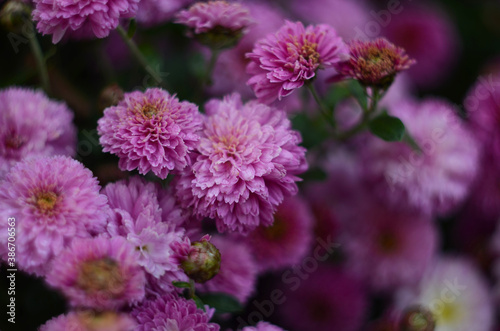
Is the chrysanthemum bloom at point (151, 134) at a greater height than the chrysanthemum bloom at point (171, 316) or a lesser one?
greater

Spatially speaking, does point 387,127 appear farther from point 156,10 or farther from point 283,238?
point 156,10

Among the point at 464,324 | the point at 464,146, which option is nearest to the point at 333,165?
the point at 464,146

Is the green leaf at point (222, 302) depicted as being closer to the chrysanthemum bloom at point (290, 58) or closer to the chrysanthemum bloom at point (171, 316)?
the chrysanthemum bloom at point (171, 316)

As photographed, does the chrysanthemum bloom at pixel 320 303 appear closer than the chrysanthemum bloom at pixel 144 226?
No

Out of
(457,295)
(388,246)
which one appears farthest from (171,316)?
(457,295)

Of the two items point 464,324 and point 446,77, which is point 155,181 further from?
point 446,77

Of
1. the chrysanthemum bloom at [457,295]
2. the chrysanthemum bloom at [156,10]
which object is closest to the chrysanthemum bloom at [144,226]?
the chrysanthemum bloom at [156,10]
